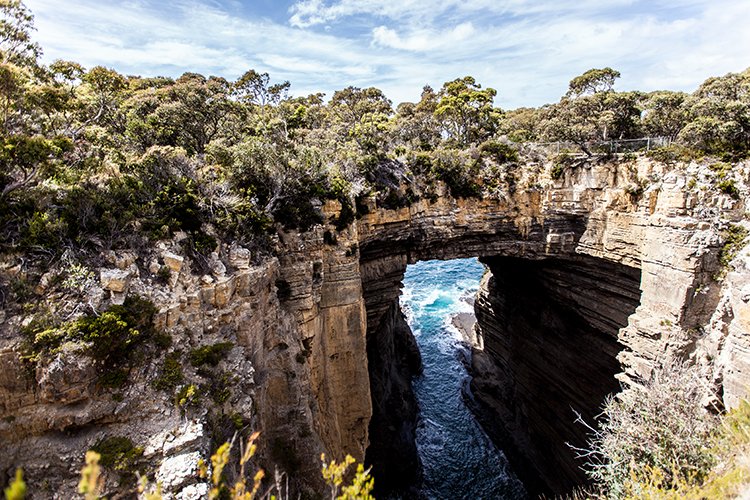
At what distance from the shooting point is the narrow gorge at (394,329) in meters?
9.45

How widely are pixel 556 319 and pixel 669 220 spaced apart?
993 cm

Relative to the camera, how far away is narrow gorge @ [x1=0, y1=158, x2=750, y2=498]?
9.45m

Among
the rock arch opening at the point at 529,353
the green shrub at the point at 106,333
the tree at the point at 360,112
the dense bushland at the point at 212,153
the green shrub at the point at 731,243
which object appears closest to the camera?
the green shrub at the point at 106,333

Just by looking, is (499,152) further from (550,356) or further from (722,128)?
(550,356)

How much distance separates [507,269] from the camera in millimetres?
29953

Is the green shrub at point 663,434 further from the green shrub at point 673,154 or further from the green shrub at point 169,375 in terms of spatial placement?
the green shrub at point 169,375

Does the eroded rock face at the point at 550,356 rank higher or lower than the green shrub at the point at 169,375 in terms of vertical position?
lower

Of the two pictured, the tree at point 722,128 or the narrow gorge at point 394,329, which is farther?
the tree at point 722,128

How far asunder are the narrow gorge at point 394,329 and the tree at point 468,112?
32.7 ft

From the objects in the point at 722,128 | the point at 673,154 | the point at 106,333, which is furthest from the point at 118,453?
the point at 722,128

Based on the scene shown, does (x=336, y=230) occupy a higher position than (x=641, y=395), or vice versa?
(x=336, y=230)

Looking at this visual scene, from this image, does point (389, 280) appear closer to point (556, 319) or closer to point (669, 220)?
point (556, 319)

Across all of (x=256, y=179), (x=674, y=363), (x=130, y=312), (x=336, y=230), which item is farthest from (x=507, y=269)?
(x=130, y=312)

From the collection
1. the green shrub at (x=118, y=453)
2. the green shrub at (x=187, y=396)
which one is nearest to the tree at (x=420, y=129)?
the green shrub at (x=187, y=396)
